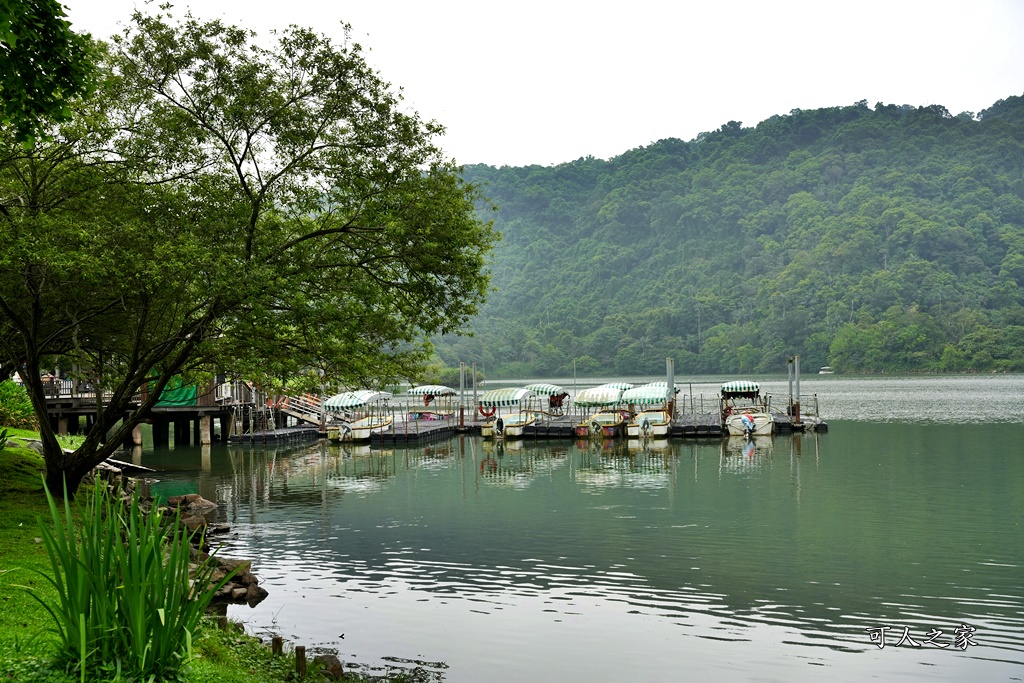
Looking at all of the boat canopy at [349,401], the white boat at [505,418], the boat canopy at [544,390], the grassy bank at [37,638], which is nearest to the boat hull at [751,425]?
the white boat at [505,418]

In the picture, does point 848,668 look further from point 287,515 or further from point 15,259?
point 287,515

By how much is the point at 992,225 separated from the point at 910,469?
128 meters

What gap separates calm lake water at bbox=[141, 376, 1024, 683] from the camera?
12008 millimetres

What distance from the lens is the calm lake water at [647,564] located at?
1201cm

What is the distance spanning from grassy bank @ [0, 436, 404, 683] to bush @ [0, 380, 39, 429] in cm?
1274

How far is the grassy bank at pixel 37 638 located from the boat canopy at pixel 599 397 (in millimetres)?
39004

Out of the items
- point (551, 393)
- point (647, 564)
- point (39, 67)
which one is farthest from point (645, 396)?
point (39, 67)

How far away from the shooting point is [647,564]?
17203 mm

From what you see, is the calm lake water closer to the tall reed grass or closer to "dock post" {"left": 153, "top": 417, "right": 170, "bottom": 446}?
the tall reed grass

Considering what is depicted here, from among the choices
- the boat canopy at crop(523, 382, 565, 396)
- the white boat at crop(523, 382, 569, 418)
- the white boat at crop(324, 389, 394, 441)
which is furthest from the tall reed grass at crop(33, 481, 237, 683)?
the boat canopy at crop(523, 382, 565, 396)

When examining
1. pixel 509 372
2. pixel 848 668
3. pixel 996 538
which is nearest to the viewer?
pixel 848 668

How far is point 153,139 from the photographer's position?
1543cm

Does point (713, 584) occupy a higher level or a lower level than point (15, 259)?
lower

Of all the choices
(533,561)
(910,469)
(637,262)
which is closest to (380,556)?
(533,561)
